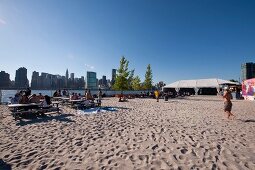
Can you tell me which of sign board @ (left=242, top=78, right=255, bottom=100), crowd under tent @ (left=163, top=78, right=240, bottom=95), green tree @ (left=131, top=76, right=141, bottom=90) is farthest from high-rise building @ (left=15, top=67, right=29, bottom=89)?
sign board @ (left=242, top=78, right=255, bottom=100)

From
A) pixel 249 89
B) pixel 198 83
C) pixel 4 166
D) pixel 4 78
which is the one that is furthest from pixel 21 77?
pixel 4 166

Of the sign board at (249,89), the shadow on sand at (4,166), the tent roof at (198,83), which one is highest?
the tent roof at (198,83)

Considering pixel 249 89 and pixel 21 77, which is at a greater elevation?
pixel 21 77

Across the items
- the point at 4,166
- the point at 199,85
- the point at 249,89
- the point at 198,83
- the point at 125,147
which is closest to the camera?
the point at 4,166

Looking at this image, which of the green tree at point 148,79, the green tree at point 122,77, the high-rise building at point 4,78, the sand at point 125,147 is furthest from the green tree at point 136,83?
the high-rise building at point 4,78

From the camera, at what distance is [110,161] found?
4.72 meters

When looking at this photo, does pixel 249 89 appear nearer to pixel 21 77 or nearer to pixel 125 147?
pixel 125 147

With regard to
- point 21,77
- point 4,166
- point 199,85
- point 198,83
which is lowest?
point 4,166

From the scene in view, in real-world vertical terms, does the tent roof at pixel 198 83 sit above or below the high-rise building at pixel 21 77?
below

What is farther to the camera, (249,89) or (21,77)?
(21,77)

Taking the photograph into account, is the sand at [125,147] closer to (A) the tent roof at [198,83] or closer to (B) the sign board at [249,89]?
(B) the sign board at [249,89]

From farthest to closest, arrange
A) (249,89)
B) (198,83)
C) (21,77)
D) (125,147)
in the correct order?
(21,77) → (198,83) → (249,89) → (125,147)

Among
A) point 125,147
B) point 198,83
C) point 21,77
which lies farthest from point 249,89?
point 21,77

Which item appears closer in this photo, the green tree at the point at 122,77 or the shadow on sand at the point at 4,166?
the shadow on sand at the point at 4,166
